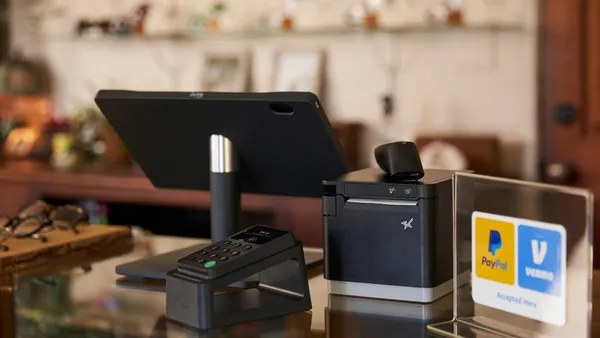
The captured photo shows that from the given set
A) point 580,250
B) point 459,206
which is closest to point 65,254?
point 459,206

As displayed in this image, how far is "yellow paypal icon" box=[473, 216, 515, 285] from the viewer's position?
108cm

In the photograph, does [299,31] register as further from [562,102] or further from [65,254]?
[65,254]

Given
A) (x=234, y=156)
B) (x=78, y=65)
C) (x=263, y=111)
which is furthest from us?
(x=78, y=65)

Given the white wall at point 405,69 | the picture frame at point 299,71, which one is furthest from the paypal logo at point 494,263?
the picture frame at point 299,71

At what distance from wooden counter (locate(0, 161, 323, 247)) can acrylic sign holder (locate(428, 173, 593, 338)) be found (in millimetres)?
1899

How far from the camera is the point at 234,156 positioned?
4.67 ft

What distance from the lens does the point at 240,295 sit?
1.26 metres

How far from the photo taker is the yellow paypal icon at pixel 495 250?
3.53 feet

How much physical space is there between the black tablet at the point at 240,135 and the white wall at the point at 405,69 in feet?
6.22

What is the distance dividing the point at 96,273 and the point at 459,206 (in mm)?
677

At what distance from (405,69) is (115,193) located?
4.14 ft

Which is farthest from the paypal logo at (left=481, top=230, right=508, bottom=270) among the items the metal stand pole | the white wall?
the white wall

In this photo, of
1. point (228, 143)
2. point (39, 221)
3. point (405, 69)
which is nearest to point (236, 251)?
point (228, 143)

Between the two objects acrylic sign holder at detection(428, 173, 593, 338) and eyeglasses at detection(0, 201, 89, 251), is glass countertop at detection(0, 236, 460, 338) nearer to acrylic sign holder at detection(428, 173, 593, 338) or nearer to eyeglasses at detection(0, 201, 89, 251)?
acrylic sign holder at detection(428, 173, 593, 338)
